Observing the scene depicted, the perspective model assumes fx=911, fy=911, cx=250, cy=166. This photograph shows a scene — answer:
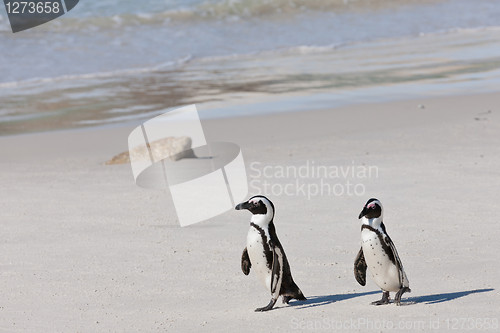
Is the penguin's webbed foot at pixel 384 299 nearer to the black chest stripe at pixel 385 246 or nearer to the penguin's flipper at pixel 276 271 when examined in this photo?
the black chest stripe at pixel 385 246

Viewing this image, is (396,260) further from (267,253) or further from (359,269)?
(267,253)

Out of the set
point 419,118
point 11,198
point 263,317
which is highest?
point 263,317

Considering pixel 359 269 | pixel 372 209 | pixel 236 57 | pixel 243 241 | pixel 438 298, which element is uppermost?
pixel 372 209

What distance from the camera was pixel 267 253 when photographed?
4219 millimetres

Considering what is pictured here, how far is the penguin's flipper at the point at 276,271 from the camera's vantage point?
415cm

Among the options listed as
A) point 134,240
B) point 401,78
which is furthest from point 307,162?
point 401,78

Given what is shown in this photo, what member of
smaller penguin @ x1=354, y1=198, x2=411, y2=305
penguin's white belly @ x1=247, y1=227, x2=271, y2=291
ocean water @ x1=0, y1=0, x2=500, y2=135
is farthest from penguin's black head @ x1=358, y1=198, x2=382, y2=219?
ocean water @ x1=0, y1=0, x2=500, y2=135

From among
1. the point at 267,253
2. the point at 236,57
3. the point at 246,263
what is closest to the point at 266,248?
the point at 267,253

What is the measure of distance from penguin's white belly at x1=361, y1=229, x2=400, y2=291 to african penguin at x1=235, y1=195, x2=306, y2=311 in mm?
379

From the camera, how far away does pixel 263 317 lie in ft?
13.6

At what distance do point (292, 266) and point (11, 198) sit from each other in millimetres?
2847

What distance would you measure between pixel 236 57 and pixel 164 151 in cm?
913

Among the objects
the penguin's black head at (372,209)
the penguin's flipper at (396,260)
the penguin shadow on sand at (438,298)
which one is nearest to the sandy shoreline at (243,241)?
the penguin shadow on sand at (438,298)

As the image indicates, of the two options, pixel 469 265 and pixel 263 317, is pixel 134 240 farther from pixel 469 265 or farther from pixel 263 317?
pixel 469 265
